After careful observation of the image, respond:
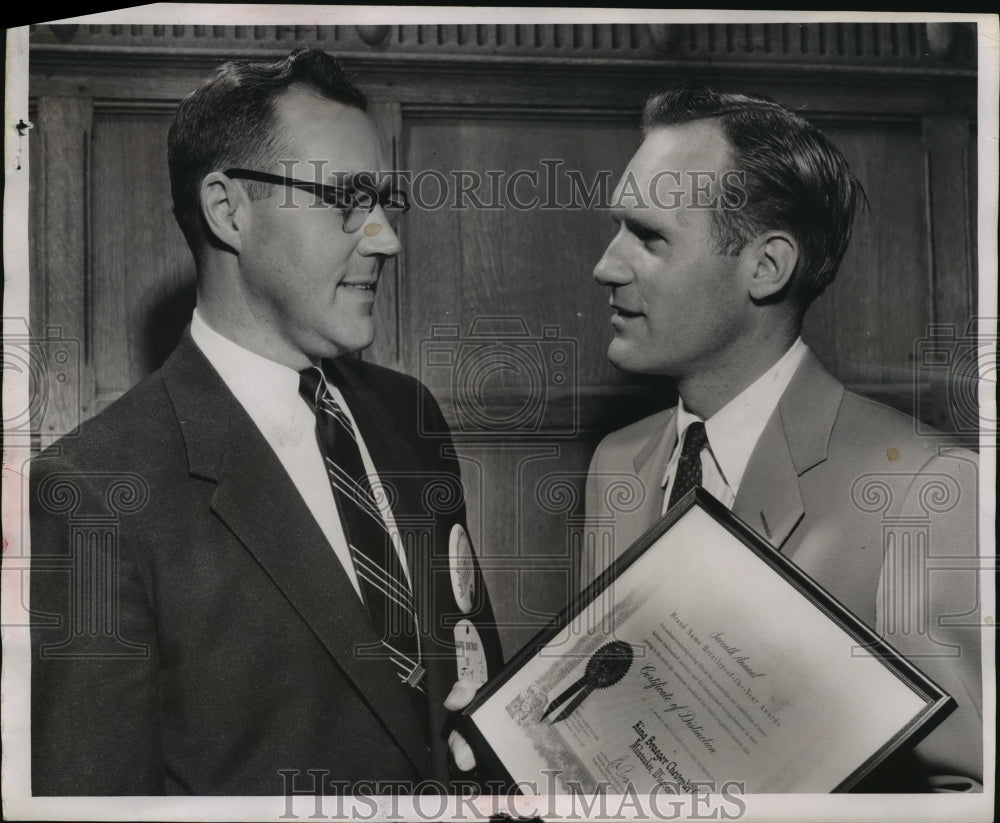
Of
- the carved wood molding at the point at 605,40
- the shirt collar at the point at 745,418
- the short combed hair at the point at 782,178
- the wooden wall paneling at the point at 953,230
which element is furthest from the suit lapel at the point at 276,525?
the wooden wall paneling at the point at 953,230

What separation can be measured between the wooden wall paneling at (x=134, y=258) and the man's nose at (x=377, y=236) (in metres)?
0.31

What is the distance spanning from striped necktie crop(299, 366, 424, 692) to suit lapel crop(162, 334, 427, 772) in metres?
0.03

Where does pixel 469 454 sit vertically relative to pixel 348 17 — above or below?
below

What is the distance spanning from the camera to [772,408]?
1.79 m

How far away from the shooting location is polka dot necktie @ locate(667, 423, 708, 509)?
180 centimetres

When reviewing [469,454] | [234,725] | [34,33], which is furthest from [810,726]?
[34,33]

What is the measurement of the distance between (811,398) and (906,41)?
0.69 m

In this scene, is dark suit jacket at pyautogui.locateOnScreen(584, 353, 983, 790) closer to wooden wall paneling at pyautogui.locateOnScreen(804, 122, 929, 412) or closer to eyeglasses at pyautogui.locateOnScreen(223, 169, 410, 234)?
wooden wall paneling at pyautogui.locateOnScreen(804, 122, 929, 412)

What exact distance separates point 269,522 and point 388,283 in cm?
47

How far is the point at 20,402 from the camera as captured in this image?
181 cm

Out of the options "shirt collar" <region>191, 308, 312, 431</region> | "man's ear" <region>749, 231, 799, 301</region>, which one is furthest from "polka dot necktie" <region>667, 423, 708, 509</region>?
Result: "shirt collar" <region>191, 308, 312, 431</region>

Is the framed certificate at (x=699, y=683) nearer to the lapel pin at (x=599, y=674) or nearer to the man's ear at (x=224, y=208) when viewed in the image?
the lapel pin at (x=599, y=674)

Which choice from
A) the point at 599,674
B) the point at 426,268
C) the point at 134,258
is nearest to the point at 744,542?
the point at 599,674

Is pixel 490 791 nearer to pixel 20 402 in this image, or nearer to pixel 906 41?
pixel 20 402
